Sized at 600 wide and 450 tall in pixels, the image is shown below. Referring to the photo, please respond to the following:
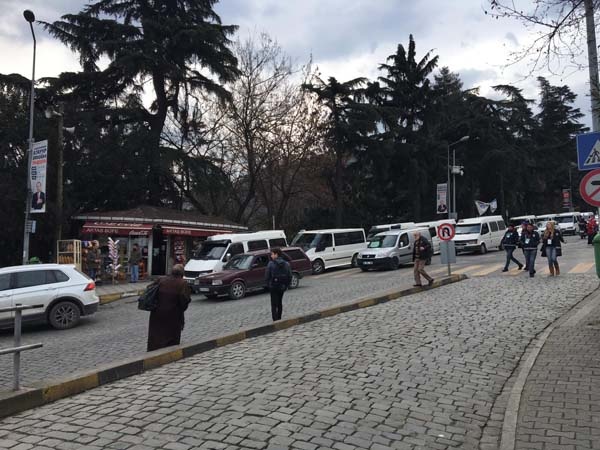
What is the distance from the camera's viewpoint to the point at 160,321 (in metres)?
7.64

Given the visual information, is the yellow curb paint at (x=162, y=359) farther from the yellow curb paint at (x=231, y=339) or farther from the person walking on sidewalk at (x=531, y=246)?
the person walking on sidewalk at (x=531, y=246)

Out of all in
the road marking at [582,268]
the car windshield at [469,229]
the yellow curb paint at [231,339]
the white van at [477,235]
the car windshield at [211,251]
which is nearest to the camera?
the yellow curb paint at [231,339]

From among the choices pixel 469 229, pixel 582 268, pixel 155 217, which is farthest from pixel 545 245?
pixel 155 217

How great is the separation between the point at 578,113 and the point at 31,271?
65282 millimetres

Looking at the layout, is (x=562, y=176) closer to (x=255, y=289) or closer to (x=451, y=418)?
(x=255, y=289)

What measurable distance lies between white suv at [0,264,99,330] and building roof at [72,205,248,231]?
1085 centimetres

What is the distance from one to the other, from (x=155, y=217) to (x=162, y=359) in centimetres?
1885

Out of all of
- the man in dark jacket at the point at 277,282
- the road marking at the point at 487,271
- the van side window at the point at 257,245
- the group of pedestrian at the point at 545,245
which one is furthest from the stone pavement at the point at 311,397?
the van side window at the point at 257,245

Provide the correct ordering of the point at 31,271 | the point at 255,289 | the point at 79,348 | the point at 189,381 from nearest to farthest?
the point at 189,381, the point at 79,348, the point at 31,271, the point at 255,289

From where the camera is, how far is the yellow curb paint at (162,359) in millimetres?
6831

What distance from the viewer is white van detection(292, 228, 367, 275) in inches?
992

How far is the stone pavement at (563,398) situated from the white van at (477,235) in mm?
22676

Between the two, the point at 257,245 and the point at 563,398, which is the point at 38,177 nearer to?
the point at 257,245

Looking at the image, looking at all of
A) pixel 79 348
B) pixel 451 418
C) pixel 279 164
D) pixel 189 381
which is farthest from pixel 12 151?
pixel 451 418
